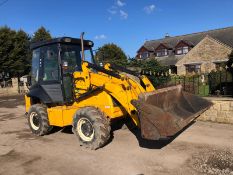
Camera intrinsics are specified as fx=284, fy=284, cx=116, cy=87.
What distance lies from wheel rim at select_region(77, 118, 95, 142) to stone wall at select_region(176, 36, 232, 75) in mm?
29570

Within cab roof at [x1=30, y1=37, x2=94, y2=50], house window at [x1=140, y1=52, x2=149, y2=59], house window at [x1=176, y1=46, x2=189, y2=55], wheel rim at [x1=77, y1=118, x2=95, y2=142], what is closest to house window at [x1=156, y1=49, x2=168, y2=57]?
house window at [x1=140, y1=52, x2=149, y2=59]

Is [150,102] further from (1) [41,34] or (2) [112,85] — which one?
(1) [41,34]

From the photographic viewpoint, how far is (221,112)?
9602 millimetres

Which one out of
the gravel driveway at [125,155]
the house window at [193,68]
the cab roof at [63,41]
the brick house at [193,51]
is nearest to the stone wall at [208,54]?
the brick house at [193,51]

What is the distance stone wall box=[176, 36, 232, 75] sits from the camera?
112 feet

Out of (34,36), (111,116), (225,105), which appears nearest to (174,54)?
(34,36)

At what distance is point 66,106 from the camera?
8320mm

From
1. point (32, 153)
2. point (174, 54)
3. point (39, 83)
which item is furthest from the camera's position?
point (174, 54)

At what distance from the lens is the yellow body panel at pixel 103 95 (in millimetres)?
7070

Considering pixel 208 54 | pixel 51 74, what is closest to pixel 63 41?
pixel 51 74

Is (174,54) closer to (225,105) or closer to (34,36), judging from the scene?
(34,36)

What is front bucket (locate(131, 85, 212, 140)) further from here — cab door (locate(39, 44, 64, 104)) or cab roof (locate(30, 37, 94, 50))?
cab roof (locate(30, 37, 94, 50))

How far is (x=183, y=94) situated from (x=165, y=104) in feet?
4.18

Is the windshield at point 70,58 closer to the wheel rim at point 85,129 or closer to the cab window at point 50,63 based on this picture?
the cab window at point 50,63
